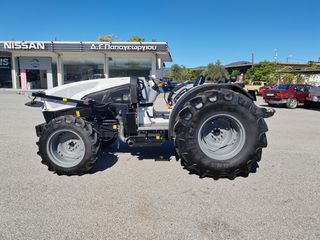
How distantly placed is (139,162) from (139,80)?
153cm

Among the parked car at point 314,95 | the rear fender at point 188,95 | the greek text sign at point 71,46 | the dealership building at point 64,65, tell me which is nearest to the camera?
the rear fender at point 188,95

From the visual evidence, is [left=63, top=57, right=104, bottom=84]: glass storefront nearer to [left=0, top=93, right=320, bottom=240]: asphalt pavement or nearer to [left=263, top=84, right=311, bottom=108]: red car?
[left=263, top=84, right=311, bottom=108]: red car

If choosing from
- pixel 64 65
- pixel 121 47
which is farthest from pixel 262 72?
pixel 64 65

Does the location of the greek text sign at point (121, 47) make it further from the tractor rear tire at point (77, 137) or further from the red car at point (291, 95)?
the tractor rear tire at point (77, 137)

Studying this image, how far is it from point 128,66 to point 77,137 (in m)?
22.4

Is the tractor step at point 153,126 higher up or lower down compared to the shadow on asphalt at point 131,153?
higher up

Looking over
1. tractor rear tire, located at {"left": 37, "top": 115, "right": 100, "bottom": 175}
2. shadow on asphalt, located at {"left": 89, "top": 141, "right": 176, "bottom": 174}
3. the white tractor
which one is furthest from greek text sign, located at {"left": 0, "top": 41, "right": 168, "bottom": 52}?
tractor rear tire, located at {"left": 37, "top": 115, "right": 100, "bottom": 175}

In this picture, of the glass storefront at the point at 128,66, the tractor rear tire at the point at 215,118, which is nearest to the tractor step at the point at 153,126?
the tractor rear tire at the point at 215,118

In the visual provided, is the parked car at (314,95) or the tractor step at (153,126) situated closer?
the tractor step at (153,126)

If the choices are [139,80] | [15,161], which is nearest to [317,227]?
[139,80]

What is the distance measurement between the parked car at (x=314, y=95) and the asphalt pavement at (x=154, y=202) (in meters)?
10.3

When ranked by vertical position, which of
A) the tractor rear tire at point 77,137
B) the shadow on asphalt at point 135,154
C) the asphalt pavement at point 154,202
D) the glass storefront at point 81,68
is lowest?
the asphalt pavement at point 154,202

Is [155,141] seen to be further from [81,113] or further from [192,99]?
[81,113]

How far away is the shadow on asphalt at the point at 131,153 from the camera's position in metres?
4.00
